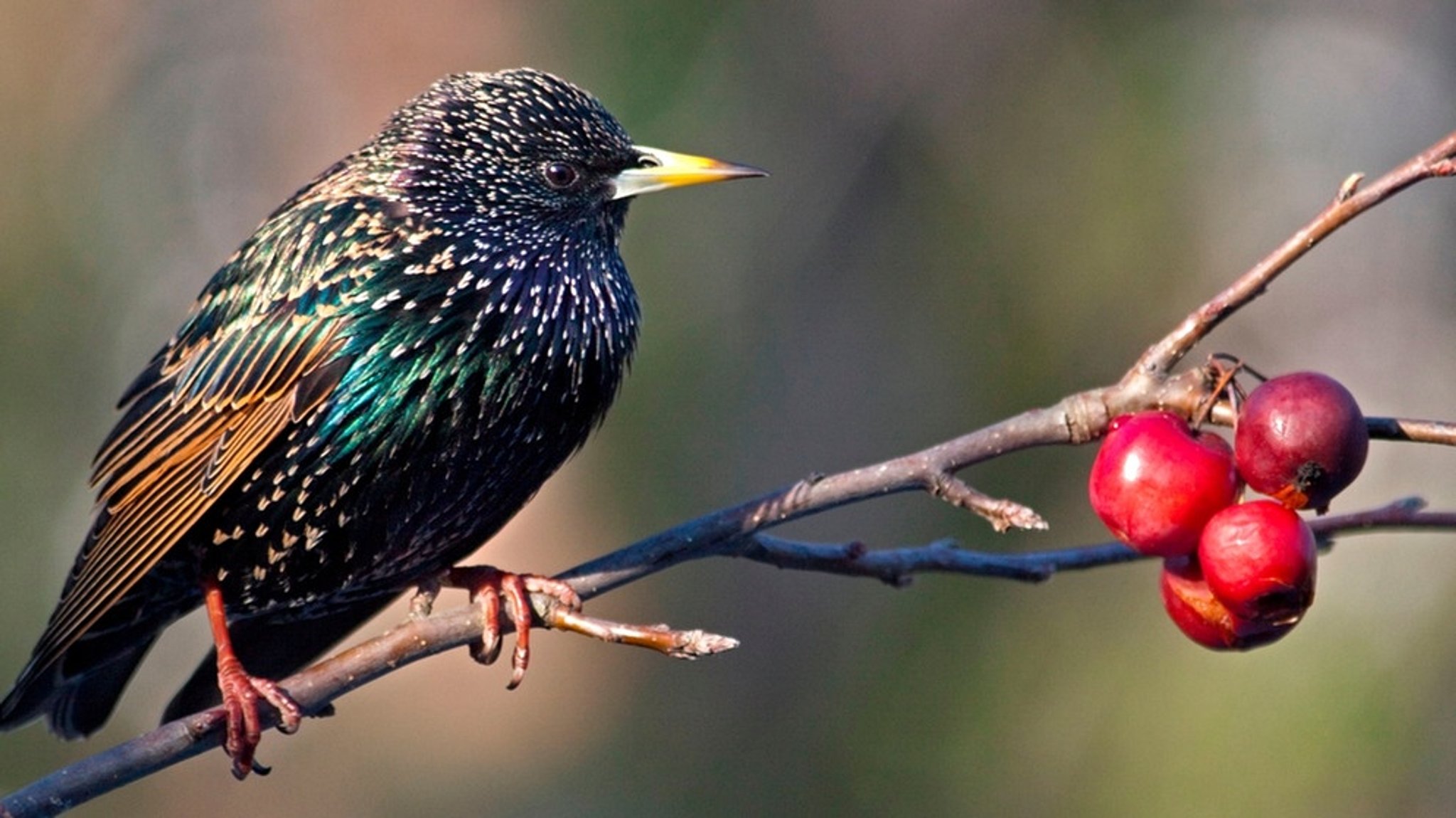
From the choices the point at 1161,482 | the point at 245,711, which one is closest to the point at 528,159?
the point at 245,711

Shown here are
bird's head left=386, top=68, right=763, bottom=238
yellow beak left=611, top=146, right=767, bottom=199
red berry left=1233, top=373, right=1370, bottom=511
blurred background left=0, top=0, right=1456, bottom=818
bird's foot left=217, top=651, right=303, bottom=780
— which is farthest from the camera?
blurred background left=0, top=0, right=1456, bottom=818

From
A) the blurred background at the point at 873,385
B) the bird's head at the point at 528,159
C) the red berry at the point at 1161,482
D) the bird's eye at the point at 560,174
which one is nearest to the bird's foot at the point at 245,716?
the bird's head at the point at 528,159

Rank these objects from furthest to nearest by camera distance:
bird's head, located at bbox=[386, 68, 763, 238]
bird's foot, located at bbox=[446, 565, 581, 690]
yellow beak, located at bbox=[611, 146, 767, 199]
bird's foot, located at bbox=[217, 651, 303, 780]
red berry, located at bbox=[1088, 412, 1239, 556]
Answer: bird's head, located at bbox=[386, 68, 763, 238] < yellow beak, located at bbox=[611, 146, 767, 199] < bird's foot, located at bbox=[217, 651, 303, 780] < bird's foot, located at bbox=[446, 565, 581, 690] < red berry, located at bbox=[1088, 412, 1239, 556]

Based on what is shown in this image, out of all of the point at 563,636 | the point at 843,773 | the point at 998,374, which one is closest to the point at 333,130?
the point at 563,636

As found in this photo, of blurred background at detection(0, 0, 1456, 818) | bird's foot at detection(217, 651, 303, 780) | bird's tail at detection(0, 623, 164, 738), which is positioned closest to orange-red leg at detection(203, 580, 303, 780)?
bird's foot at detection(217, 651, 303, 780)

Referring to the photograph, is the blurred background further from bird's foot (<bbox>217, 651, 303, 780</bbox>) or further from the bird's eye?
bird's foot (<bbox>217, 651, 303, 780</bbox>)

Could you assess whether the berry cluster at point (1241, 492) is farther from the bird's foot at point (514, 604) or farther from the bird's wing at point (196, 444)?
the bird's wing at point (196, 444)
